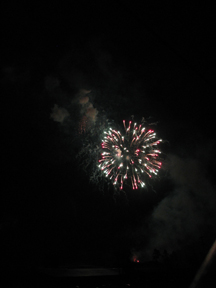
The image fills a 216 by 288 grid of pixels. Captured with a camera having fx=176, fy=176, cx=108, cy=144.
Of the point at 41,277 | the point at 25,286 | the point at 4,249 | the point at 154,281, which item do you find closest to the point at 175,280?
the point at 154,281

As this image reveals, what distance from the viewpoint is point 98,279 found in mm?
8797

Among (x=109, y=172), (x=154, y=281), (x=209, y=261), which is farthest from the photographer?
(x=109, y=172)

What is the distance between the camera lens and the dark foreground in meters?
7.77

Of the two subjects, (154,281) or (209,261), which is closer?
(154,281)

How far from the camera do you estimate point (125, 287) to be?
866 cm

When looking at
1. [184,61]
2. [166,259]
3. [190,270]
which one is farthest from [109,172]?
[166,259]

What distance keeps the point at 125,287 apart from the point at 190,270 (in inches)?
194

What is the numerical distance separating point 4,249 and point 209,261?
1351cm

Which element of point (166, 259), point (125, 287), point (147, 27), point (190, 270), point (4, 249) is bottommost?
point (166, 259)

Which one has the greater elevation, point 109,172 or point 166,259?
point 109,172

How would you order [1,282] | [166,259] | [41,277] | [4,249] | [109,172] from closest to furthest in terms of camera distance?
1. [1,282]
2. [41,277]
3. [4,249]
4. [109,172]
5. [166,259]

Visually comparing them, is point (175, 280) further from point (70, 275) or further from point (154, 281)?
point (70, 275)

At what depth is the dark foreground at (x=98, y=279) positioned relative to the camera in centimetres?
777

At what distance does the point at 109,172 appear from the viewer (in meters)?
13.7
